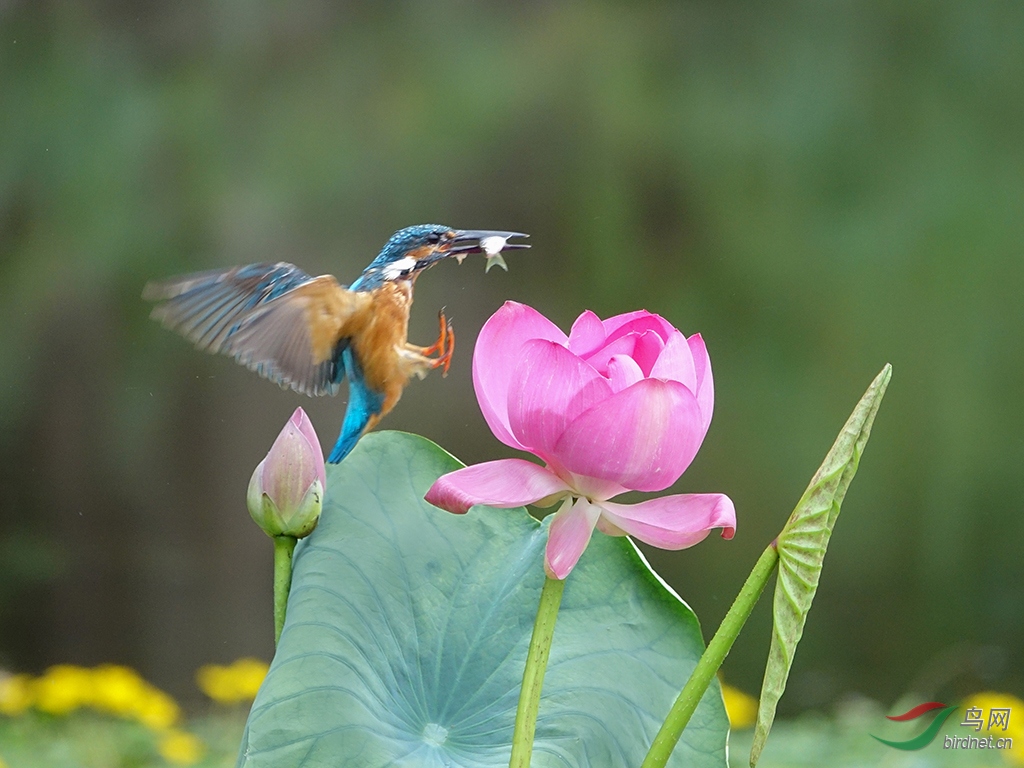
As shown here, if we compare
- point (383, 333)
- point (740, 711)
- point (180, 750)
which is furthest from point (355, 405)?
point (740, 711)

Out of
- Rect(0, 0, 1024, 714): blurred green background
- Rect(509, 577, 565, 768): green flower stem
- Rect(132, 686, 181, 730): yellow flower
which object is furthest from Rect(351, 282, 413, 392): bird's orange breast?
Rect(132, 686, 181, 730): yellow flower

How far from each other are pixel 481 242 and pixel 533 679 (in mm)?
212

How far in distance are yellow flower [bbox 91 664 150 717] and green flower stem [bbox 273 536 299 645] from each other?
2.60 feet

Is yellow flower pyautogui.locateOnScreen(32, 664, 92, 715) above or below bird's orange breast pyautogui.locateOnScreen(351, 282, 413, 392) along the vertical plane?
below

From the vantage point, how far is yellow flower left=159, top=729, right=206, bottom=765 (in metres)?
0.95

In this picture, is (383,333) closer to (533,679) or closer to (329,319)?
(329,319)

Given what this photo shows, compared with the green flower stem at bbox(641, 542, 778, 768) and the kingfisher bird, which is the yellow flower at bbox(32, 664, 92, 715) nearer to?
the kingfisher bird

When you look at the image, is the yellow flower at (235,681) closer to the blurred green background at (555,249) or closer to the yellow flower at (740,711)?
the blurred green background at (555,249)

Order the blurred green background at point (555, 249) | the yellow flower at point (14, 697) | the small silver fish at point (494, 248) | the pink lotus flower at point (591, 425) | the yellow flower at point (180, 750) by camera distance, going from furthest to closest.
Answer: the blurred green background at point (555, 249), the yellow flower at point (14, 697), the yellow flower at point (180, 750), the small silver fish at point (494, 248), the pink lotus flower at point (591, 425)

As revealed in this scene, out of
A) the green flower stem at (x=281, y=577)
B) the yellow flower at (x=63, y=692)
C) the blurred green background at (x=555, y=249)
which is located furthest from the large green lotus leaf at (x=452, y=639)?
the yellow flower at (x=63, y=692)

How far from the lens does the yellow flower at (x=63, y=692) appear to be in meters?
1.00

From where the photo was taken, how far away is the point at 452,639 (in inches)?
11.1

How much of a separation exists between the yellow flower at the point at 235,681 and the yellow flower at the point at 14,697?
0.19 metres

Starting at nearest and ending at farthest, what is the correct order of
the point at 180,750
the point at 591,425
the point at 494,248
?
1. the point at 591,425
2. the point at 494,248
3. the point at 180,750
